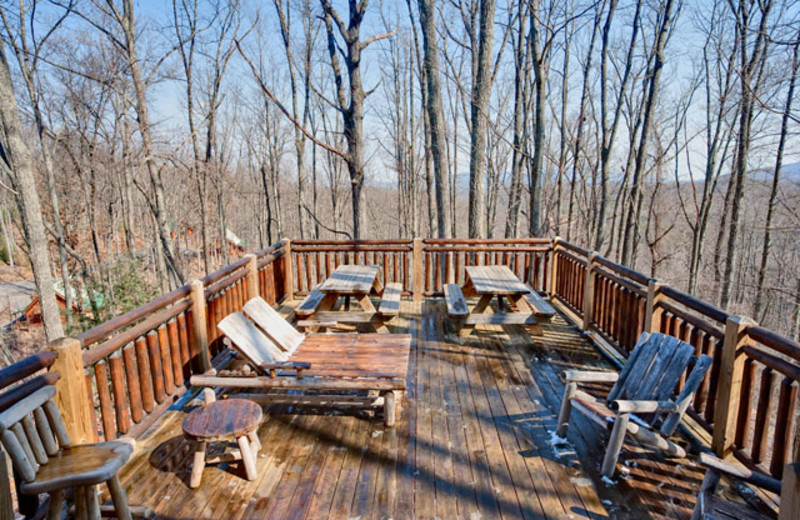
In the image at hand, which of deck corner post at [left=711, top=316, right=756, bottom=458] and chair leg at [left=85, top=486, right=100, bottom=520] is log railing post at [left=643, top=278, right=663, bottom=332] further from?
chair leg at [left=85, top=486, right=100, bottom=520]

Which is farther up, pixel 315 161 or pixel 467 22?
pixel 467 22

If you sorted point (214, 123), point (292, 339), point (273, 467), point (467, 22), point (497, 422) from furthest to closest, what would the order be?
point (214, 123) → point (467, 22) → point (292, 339) → point (497, 422) → point (273, 467)

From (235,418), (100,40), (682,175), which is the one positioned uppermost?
(100,40)

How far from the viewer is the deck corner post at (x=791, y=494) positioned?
3.81ft

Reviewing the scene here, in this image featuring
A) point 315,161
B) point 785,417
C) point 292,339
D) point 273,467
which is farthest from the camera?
point 315,161

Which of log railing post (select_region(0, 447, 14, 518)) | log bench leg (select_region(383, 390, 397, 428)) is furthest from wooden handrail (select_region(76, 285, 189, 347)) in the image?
log bench leg (select_region(383, 390, 397, 428))

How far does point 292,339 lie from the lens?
388 cm

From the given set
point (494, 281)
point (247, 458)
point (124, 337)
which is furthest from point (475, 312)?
point (124, 337)

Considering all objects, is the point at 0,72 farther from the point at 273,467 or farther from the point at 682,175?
the point at 682,175

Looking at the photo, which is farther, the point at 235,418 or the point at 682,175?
the point at 682,175

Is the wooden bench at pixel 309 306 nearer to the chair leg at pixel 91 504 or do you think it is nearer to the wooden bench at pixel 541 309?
the wooden bench at pixel 541 309

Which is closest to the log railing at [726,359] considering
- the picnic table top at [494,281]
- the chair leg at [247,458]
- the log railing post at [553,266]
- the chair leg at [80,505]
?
the picnic table top at [494,281]

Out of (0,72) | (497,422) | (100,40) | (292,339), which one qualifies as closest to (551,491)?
(497,422)

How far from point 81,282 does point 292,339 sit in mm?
12523
